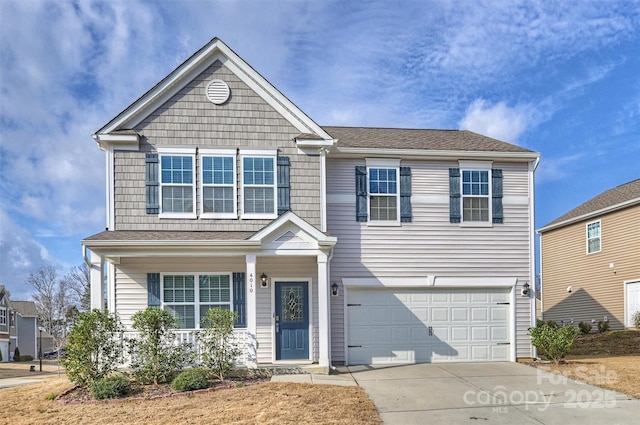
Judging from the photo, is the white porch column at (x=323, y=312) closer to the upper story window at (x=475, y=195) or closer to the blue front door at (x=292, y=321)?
the blue front door at (x=292, y=321)

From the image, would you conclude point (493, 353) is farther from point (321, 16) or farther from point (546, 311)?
point (546, 311)

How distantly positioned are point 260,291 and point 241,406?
13.2 ft

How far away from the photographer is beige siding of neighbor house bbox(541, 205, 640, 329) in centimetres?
1819

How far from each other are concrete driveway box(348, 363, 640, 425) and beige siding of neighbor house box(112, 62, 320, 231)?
4.37 meters

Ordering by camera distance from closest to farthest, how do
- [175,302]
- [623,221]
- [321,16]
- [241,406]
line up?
1. [241,406]
2. [175,302]
3. [321,16]
4. [623,221]

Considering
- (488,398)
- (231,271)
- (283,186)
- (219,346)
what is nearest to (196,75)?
(283,186)

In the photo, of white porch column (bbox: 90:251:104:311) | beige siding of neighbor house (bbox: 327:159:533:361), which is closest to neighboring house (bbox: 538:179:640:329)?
beige siding of neighbor house (bbox: 327:159:533:361)

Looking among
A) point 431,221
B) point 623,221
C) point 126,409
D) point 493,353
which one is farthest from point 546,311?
point 126,409

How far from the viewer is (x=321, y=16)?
544 inches

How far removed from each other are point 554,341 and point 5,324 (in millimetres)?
44524

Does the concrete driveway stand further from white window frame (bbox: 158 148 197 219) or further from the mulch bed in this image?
white window frame (bbox: 158 148 197 219)

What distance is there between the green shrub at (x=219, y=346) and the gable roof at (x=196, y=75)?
4958 millimetres

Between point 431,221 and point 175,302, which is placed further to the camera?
point 431,221

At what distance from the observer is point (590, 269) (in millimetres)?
20188
